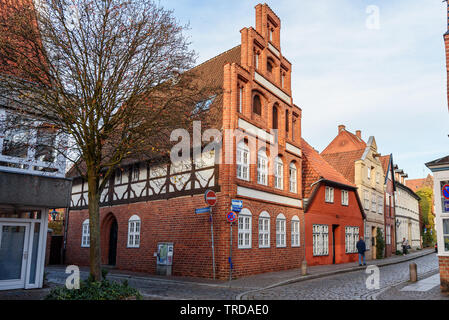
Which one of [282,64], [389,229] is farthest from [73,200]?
[389,229]

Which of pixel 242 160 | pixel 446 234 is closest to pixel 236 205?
pixel 242 160

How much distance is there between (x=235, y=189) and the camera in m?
16.5

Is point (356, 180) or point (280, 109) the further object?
point (356, 180)

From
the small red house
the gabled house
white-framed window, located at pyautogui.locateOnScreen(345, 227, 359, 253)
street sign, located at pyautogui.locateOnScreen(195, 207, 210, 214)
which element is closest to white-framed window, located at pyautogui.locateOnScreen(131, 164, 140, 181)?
street sign, located at pyautogui.locateOnScreen(195, 207, 210, 214)

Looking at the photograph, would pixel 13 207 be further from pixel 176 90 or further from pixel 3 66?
pixel 176 90

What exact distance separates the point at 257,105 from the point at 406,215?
33098 millimetres

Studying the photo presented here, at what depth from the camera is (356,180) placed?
101 feet

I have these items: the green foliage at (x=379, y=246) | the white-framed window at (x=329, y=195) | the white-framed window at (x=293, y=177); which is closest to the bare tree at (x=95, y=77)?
the white-framed window at (x=293, y=177)

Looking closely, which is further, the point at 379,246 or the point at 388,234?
the point at 388,234

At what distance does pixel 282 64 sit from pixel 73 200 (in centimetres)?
1631

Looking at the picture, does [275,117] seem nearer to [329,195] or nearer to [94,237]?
[329,195]

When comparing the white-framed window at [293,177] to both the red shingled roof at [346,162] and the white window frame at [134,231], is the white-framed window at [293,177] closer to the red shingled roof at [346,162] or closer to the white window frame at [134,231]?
the white window frame at [134,231]

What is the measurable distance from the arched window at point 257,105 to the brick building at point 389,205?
70.2 ft

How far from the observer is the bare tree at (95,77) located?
10242 mm
